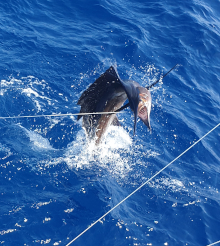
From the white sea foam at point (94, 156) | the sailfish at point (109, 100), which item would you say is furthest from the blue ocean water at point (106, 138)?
the sailfish at point (109, 100)

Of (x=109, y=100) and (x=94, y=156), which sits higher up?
(x=94, y=156)

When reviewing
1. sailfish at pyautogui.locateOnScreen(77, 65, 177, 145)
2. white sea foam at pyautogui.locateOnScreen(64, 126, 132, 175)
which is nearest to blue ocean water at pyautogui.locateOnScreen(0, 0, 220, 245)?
white sea foam at pyautogui.locateOnScreen(64, 126, 132, 175)

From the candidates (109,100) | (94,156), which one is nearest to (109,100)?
(109,100)

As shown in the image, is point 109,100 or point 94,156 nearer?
point 109,100

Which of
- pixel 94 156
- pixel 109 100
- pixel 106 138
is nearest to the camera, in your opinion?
pixel 109 100

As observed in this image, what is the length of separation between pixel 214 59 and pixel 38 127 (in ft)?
30.2

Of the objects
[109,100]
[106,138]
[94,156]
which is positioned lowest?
[109,100]

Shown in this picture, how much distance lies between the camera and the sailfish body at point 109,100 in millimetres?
4605

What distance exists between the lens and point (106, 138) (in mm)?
8242

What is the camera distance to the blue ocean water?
6.13 m

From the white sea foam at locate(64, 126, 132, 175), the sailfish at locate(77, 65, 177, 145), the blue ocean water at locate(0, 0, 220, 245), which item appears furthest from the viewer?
the white sea foam at locate(64, 126, 132, 175)

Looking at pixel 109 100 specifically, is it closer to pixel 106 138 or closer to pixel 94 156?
pixel 94 156

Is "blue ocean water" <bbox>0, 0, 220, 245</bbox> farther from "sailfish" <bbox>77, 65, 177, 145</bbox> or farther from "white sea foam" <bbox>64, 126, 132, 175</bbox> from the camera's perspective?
"sailfish" <bbox>77, 65, 177, 145</bbox>

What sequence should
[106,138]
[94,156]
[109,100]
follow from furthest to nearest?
[106,138]
[94,156]
[109,100]
